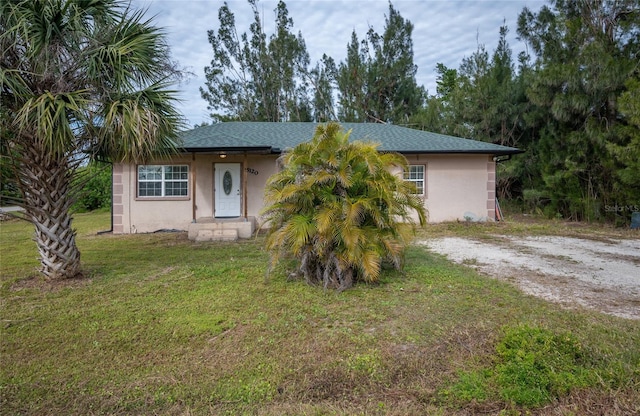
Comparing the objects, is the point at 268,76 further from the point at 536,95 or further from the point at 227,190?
the point at 536,95

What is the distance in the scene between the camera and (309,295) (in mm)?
4691

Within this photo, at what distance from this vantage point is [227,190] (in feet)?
37.3

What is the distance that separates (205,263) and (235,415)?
4.64 m

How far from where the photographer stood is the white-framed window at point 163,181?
11211 mm

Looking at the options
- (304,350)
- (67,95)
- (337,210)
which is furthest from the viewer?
(337,210)

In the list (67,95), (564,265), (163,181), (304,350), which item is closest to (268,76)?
(163,181)

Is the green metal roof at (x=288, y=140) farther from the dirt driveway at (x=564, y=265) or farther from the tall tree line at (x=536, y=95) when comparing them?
the dirt driveway at (x=564, y=265)

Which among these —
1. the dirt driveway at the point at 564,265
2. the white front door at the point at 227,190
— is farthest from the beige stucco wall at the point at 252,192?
the dirt driveway at the point at 564,265

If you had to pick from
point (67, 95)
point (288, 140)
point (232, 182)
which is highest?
point (288, 140)

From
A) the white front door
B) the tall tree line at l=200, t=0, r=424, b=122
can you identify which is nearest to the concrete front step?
the white front door

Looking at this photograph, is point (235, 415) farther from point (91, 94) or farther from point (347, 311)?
point (91, 94)

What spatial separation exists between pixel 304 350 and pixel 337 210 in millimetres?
2044

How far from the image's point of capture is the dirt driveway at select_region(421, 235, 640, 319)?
463cm

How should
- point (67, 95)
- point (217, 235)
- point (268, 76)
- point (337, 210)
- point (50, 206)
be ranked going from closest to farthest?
point (67, 95)
point (337, 210)
point (50, 206)
point (217, 235)
point (268, 76)
